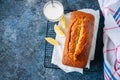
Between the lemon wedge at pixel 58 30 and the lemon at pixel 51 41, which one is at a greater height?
the lemon wedge at pixel 58 30

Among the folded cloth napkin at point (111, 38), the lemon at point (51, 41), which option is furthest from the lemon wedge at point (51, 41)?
the folded cloth napkin at point (111, 38)

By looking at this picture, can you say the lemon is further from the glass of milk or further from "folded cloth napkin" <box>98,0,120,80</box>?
"folded cloth napkin" <box>98,0,120,80</box>

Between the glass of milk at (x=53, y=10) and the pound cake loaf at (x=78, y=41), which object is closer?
the pound cake loaf at (x=78, y=41)

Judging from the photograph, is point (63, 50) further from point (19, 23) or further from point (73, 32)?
point (19, 23)

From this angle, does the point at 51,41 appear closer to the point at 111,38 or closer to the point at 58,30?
the point at 58,30

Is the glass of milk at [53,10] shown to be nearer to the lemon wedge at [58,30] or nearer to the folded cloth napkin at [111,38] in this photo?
the lemon wedge at [58,30]

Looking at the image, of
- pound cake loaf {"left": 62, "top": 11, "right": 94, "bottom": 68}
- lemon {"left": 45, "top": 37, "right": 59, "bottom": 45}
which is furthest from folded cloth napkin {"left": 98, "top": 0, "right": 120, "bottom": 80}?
lemon {"left": 45, "top": 37, "right": 59, "bottom": 45}

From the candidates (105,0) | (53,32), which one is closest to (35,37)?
(53,32)
